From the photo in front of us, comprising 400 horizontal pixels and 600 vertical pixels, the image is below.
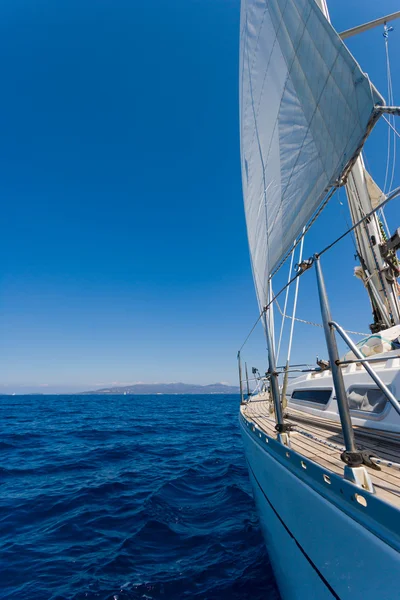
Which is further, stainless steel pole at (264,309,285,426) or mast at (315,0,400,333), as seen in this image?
mast at (315,0,400,333)

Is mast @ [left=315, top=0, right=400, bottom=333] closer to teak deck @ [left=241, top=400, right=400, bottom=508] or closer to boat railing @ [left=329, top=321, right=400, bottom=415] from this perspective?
teak deck @ [left=241, top=400, right=400, bottom=508]

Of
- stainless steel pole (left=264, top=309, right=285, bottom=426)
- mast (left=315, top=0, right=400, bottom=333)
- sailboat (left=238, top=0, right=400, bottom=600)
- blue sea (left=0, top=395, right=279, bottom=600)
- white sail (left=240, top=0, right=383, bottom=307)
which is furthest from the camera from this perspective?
mast (left=315, top=0, right=400, bottom=333)

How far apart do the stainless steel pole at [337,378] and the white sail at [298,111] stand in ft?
4.63

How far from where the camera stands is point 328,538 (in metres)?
1.68

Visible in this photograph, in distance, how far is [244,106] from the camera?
6887 mm

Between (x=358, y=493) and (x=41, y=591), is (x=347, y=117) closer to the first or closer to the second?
(x=358, y=493)

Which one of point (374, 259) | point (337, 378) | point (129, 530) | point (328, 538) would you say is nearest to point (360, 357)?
point (337, 378)

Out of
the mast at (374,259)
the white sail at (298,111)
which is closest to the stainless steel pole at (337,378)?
the white sail at (298,111)

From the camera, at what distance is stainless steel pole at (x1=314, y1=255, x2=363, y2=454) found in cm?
163

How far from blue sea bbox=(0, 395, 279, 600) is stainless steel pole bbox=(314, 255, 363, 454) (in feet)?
9.44

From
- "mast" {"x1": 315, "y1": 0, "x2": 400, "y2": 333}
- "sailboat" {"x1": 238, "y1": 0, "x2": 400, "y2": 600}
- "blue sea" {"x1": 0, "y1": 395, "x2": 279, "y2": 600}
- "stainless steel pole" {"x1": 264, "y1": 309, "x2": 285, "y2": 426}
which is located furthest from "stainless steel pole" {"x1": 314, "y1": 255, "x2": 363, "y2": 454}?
"mast" {"x1": 315, "y1": 0, "x2": 400, "y2": 333}

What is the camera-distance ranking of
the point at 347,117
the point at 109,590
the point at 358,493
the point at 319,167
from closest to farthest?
the point at 358,493 < the point at 347,117 < the point at 319,167 < the point at 109,590

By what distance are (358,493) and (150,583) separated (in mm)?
3387

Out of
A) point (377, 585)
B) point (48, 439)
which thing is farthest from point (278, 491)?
point (48, 439)
